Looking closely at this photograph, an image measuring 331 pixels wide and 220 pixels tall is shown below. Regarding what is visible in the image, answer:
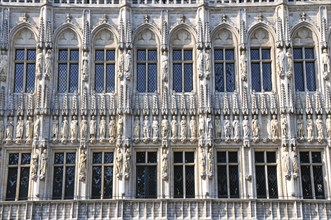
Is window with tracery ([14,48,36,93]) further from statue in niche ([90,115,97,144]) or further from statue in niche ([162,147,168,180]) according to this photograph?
statue in niche ([162,147,168,180])

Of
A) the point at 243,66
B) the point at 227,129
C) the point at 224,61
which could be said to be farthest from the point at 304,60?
the point at 227,129

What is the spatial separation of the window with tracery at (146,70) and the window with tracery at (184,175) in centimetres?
346

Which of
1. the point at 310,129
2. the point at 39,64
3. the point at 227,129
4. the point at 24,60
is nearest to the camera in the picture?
the point at 310,129

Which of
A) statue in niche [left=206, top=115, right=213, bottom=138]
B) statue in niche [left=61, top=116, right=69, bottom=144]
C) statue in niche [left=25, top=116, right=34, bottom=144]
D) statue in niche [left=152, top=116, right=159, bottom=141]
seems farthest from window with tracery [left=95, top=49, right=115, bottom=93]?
statue in niche [left=206, top=115, right=213, bottom=138]

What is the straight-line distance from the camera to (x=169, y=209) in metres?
25.5

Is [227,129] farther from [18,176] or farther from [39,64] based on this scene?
[18,176]

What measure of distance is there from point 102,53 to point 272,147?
9.14m

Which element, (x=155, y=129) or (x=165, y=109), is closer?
(x=155, y=129)

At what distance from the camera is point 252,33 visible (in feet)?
92.4

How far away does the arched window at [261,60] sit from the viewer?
27641 millimetres

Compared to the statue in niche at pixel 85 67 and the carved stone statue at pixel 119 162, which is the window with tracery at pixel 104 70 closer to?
the statue in niche at pixel 85 67

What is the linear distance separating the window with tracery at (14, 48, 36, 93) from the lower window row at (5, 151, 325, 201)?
10.5 feet

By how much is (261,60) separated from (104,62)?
746 centimetres

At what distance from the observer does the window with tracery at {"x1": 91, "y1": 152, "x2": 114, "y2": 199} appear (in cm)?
2619
